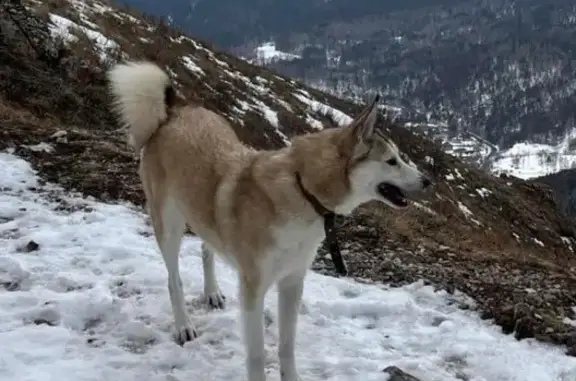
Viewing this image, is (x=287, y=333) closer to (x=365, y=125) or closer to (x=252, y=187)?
(x=252, y=187)

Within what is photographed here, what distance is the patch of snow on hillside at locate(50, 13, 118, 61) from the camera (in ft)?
76.4

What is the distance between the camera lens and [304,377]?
19.5 feet

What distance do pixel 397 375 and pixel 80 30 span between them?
72.7ft

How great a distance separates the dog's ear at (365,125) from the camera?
4973 millimetres

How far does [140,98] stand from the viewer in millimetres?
6629

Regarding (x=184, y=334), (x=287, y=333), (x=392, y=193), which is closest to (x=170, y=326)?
(x=184, y=334)

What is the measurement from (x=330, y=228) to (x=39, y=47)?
1410cm

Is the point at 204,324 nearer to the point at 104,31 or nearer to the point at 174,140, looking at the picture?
the point at 174,140

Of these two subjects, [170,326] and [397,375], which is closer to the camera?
[397,375]

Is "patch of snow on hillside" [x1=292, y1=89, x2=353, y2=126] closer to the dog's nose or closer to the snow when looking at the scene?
the snow

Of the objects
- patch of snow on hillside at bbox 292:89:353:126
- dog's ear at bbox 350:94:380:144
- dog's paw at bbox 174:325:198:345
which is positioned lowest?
patch of snow on hillside at bbox 292:89:353:126

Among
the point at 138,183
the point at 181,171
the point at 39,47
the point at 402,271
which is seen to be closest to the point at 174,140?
the point at 181,171

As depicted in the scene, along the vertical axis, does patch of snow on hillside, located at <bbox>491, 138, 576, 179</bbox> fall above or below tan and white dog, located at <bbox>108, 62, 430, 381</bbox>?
below

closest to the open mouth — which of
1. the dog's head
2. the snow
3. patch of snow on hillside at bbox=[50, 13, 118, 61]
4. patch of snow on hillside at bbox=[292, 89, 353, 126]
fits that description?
the dog's head
